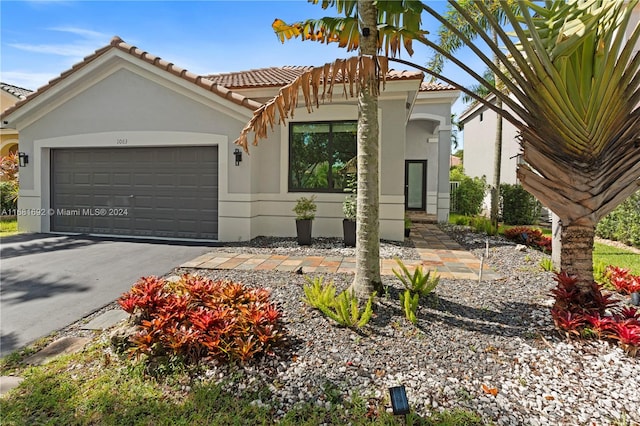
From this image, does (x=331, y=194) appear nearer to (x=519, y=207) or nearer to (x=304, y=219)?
(x=304, y=219)

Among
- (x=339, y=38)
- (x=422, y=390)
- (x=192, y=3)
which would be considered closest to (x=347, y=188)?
(x=339, y=38)

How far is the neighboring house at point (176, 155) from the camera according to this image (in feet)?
30.8

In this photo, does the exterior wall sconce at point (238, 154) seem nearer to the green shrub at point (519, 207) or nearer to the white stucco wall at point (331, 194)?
the white stucco wall at point (331, 194)

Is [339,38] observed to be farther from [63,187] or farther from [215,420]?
[63,187]

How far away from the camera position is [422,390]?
2902mm

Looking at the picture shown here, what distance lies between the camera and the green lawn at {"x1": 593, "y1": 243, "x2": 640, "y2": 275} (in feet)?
24.6

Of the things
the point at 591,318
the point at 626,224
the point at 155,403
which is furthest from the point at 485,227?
the point at 155,403

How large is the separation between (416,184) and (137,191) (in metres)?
14.3

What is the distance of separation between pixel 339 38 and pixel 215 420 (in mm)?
5004

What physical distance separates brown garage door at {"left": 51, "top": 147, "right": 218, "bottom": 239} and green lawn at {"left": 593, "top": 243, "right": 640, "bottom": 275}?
9671 mm

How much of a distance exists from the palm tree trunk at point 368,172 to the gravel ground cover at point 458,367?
411 millimetres

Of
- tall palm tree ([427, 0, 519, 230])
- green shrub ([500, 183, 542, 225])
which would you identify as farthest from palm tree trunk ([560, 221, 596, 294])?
green shrub ([500, 183, 542, 225])

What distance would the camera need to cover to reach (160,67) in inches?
366

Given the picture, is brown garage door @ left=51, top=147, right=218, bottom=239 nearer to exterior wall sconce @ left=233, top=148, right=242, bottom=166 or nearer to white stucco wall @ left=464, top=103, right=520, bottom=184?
exterior wall sconce @ left=233, top=148, right=242, bottom=166
